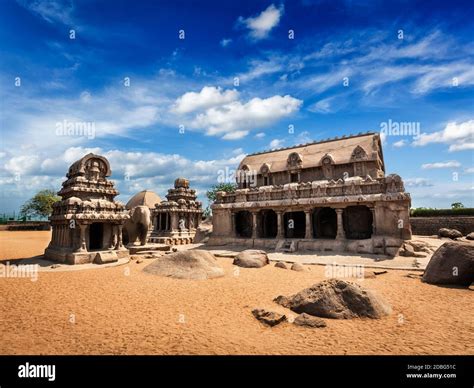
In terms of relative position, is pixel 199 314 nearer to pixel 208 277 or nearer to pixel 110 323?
pixel 110 323

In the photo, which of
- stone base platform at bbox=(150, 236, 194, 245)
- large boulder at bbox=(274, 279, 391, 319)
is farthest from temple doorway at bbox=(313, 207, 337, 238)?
large boulder at bbox=(274, 279, 391, 319)

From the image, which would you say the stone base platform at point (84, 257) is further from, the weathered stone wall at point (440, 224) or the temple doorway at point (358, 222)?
the weathered stone wall at point (440, 224)

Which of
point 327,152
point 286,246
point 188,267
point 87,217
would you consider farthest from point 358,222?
point 87,217

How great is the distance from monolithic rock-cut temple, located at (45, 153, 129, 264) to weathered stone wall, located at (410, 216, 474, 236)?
36959 millimetres

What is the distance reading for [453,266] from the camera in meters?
11.8

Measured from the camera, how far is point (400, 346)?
639 cm

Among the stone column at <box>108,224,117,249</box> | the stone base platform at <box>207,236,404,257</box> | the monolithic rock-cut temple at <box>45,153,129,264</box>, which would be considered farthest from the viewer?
the stone column at <box>108,224,117,249</box>

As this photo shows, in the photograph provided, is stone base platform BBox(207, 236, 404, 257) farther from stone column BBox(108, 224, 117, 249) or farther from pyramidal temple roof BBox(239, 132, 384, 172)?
stone column BBox(108, 224, 117, 249)

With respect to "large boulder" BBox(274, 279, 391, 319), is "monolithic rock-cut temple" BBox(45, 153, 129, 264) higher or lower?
higher

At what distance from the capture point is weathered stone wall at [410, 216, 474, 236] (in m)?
33.5

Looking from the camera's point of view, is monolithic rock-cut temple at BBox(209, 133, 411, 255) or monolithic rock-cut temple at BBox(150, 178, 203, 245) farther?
monolithic rock-cut temple at BBox(150, 178, 203, 245)

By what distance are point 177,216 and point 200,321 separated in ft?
94.5

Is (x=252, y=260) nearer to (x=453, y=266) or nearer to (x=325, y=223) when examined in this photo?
(x=453, y=266)
